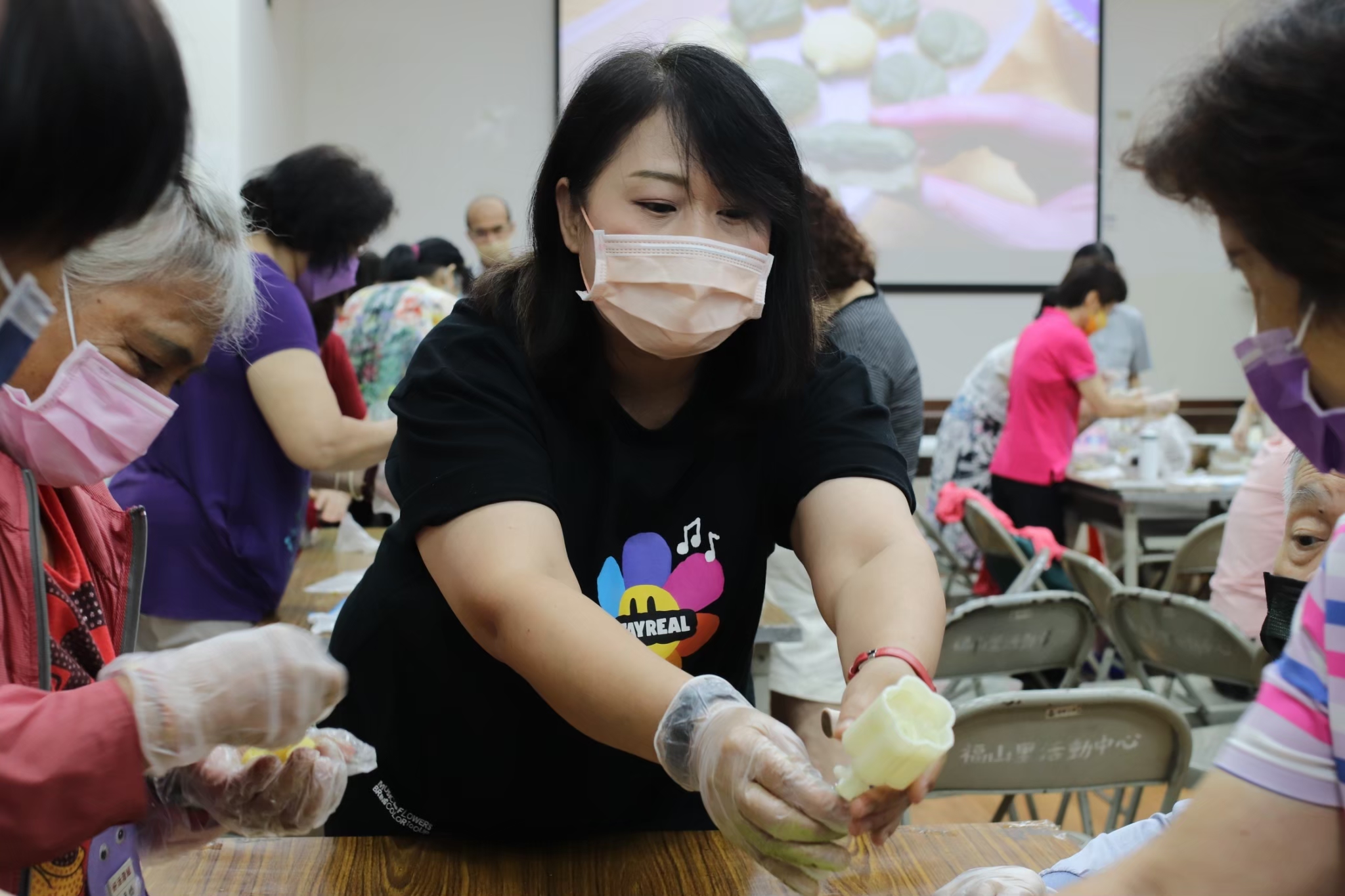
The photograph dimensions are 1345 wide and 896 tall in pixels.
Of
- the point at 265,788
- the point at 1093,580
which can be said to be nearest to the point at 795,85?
the point at 1093,580

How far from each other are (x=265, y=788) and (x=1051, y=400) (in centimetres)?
437

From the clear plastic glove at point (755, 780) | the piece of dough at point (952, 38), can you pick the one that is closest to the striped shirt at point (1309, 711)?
the clear plastic glove at point (755, 780)

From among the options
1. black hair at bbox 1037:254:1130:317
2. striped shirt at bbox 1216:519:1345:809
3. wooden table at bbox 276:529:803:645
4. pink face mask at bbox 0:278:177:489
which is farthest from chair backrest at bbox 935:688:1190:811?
black hair at bbox 1037:254:1130:317

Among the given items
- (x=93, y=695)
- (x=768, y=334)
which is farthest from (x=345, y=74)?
(x=93, y=695)

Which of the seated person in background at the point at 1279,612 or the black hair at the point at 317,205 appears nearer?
the seated person in background at the point at 1279,612

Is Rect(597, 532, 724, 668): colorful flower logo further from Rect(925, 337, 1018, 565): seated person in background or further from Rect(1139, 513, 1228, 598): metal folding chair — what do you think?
Rect(925, 337, 1018, 565): seated person in background

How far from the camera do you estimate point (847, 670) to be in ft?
3.96

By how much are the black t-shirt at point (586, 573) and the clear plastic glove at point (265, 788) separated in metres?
0.20

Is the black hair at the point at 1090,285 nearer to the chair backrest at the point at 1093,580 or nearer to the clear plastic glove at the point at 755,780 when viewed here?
the chair backrest at the point at 1093,580

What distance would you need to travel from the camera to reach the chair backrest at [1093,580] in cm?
307

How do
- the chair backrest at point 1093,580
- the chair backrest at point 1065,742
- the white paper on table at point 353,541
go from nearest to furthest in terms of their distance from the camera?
the chair backrest at point 1065,742 → the chair backrest at point 1093,580 → the white paper on table at point 353,541

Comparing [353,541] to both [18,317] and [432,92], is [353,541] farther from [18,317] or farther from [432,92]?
[432,92]

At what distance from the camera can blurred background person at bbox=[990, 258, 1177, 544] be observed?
4980 mm

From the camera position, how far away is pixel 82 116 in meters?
0.62
